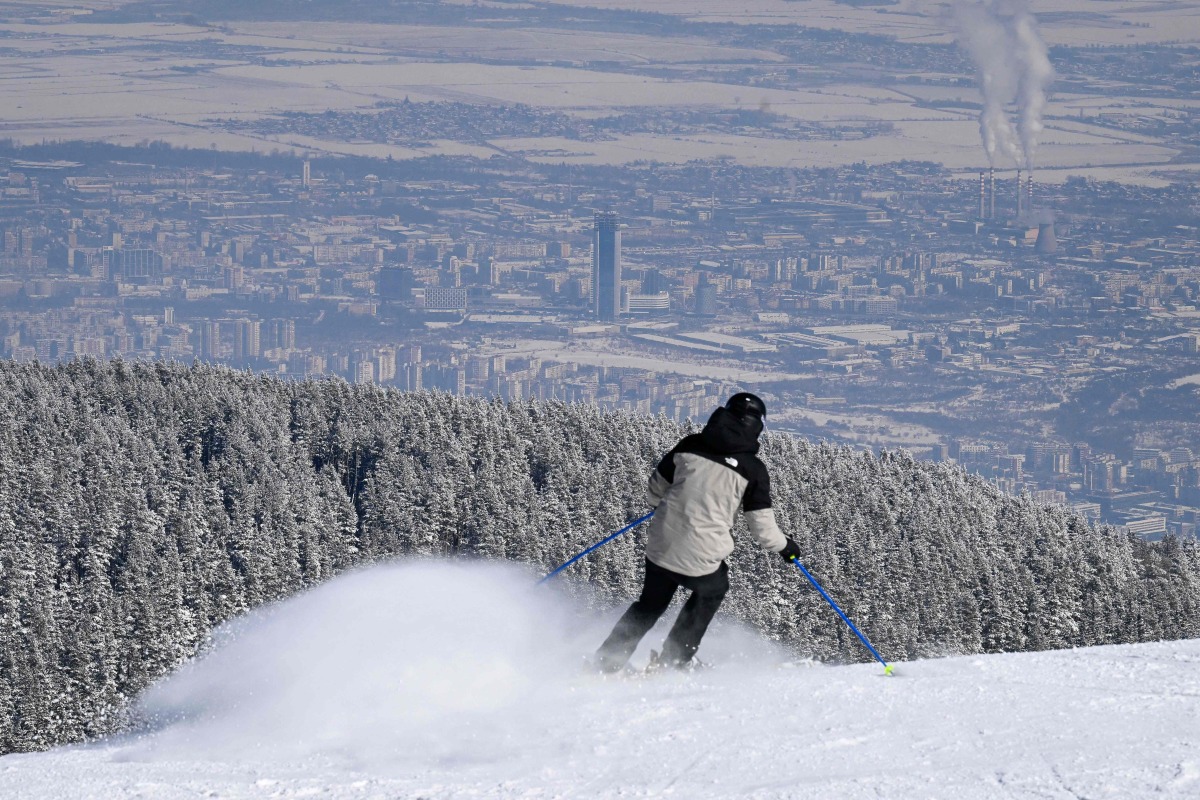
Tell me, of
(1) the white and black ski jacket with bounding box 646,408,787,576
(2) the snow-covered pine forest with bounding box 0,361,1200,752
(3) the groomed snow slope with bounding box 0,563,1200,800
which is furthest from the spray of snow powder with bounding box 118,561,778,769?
(2) the snow-covered pine forest with bounding box 0,361,1200,752

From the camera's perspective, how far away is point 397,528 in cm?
9288

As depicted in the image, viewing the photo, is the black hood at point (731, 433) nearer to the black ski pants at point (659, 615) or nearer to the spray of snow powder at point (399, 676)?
the black ski pants at point (659, 615)

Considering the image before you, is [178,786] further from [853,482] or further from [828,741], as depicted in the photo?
[853,482]

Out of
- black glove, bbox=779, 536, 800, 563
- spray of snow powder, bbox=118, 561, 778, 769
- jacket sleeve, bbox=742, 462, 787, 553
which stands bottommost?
spray of snow powder, bbox=118, 561, 778, 769

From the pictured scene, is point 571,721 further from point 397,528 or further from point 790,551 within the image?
point 397,528

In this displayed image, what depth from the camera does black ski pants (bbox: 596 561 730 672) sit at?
637 inches

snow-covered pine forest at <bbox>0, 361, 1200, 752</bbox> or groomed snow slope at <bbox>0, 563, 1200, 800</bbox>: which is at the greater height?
groomed snow slope at <bbox>0, 563, 1200, 800</bbox>

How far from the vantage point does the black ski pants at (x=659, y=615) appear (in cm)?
1619

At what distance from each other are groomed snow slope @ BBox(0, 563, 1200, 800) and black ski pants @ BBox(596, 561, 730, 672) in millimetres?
297

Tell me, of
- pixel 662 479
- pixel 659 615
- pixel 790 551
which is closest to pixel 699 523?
pixel 662 479

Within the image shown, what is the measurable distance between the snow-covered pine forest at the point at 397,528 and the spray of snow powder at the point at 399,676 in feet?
113

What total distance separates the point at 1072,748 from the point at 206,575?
68.6m

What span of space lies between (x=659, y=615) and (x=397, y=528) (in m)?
77.8

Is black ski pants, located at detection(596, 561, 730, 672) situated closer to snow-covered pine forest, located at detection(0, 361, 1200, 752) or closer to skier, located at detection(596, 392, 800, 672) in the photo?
skier, located at detection(596, 392, 800, 672)
